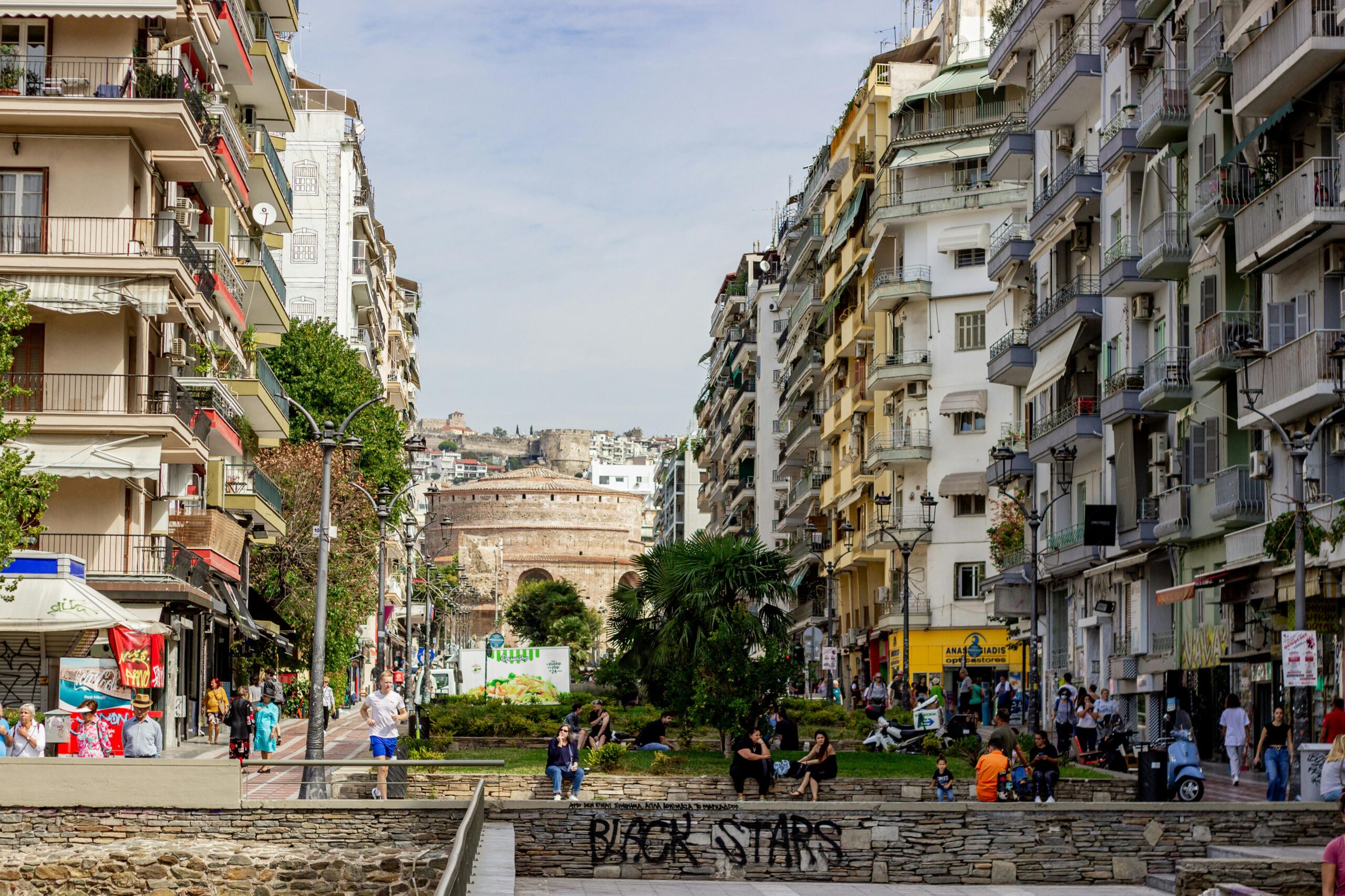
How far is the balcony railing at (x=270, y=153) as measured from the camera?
46.6 meters

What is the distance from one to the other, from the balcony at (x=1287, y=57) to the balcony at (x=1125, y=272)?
6.26 metres

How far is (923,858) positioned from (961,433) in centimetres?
4008

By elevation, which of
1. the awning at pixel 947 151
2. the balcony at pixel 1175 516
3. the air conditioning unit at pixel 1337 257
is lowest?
the balcony at pixel 1175 516

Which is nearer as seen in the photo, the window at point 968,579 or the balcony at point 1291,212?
the balcony at point 1291,212

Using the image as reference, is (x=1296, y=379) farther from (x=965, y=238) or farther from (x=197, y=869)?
(x=965, y=238)

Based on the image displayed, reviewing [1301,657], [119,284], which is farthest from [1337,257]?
[119,284]

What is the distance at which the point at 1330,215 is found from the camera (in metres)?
28.2

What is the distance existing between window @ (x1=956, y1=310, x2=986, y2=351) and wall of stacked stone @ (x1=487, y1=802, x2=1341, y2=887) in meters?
40.7

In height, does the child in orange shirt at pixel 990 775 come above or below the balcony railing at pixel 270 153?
below

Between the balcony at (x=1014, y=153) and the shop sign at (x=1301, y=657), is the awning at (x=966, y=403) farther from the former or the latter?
the shop sign at (x=1301, y=657)

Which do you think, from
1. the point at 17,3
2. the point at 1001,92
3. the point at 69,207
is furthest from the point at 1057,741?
the point at 1001,92

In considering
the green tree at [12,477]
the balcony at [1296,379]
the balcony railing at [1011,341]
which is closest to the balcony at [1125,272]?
the balcony at [1296,379]

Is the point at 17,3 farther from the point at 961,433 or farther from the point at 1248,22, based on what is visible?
the point at 961,433

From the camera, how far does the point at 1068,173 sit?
42.8 meters
